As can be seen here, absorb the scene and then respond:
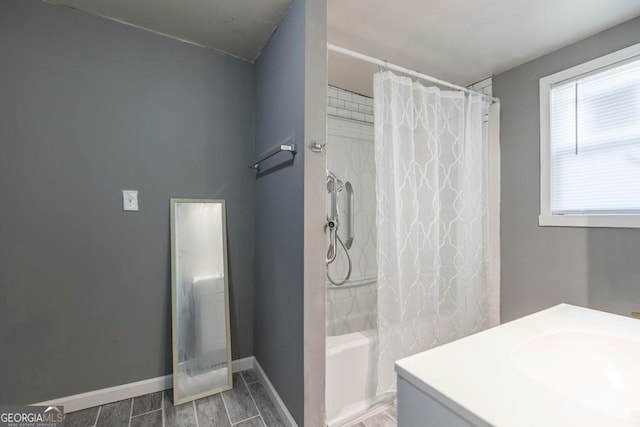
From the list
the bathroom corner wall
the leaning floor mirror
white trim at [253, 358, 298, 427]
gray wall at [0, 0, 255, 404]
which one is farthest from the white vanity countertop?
the leaning floor mirror

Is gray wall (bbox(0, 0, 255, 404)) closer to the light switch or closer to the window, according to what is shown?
the light switch

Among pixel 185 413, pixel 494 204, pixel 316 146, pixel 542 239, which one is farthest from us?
pixel 494 204

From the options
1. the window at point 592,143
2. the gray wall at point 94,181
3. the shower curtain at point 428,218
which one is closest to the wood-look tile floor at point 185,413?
the gray wall at point 94,181

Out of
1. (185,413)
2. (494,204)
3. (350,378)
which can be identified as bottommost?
(185,413)

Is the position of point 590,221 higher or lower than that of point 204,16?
lower

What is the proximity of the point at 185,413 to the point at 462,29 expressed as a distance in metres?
2.89

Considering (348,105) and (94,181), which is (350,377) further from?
(348,105)

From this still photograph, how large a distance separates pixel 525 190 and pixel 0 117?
3377mm

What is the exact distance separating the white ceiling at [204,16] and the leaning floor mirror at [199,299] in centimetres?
110

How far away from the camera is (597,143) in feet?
5.83

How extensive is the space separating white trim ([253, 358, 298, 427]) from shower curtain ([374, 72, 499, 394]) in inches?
22.4

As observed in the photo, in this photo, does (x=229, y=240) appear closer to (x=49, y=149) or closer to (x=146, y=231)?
(x=146, y=231)

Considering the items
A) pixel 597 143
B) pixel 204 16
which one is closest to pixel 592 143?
pixel 597 143

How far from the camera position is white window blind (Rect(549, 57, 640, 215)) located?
5.41 feet
